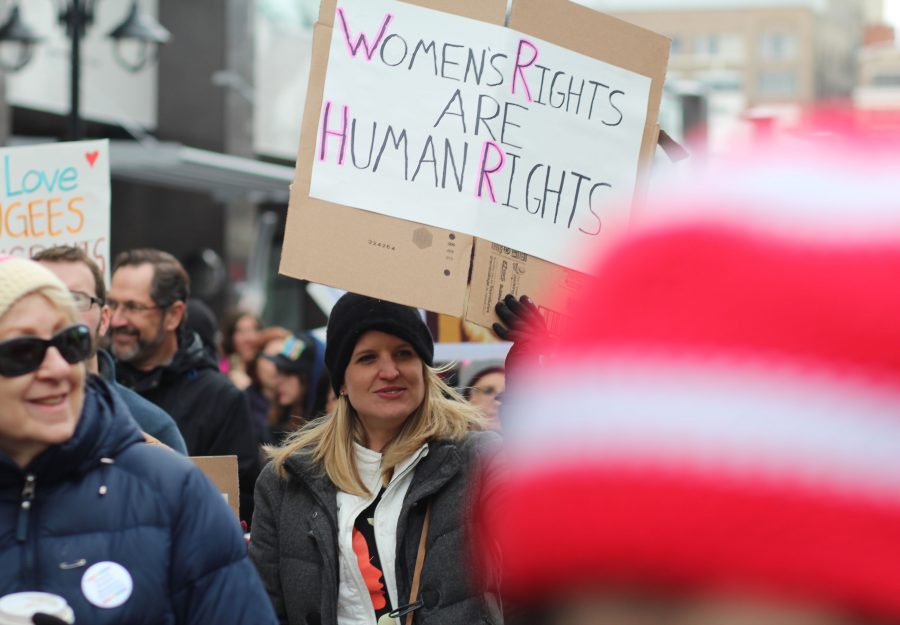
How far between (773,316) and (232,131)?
21079 mm

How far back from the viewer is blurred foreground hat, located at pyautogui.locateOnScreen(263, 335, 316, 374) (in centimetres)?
817

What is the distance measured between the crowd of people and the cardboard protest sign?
39cm

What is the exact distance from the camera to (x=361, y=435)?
13.0 ft

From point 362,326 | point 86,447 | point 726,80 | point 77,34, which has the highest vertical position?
point 726,80

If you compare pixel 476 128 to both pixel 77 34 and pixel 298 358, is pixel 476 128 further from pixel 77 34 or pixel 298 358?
pixel 77 34

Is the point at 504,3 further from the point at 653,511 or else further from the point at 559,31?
the point at 653,511

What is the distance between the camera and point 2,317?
272 cm

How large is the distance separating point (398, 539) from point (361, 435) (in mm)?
438

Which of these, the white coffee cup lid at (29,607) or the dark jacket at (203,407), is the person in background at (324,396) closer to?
the dark jacket at (203,407)

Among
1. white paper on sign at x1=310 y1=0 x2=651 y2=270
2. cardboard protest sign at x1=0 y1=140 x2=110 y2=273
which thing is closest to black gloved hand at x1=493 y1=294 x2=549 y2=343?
white paper on sign at x1=310 y1=0 x2=651 y2=270

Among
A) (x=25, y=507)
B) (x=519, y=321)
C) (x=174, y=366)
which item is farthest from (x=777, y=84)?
(x=25, y=507)

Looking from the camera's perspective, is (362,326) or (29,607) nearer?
(29,607)

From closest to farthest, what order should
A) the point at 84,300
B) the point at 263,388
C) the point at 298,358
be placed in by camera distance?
the point at 84,300 < the point at 298,358 < the point at 263,388

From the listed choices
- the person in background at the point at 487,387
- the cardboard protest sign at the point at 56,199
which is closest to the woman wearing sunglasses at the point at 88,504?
the cardboard protest sign at the point at 56,199
